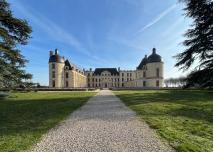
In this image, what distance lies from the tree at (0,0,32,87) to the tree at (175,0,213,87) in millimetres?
10827

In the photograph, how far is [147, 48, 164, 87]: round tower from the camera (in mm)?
56500

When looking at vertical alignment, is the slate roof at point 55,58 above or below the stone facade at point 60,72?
above

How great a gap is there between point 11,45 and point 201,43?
12.6m

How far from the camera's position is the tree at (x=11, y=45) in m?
13.2

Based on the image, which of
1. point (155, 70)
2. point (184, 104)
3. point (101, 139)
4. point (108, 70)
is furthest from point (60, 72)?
point (101, 139)

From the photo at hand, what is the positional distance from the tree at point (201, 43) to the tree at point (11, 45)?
10827 millimetres

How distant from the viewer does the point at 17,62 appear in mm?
15258

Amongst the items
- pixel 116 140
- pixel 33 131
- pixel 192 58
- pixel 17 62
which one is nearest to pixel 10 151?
pixel 33 131

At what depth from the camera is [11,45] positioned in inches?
560

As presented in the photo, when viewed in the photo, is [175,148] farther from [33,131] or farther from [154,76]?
[154,76]

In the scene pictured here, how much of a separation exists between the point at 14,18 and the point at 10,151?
1141 centimetres

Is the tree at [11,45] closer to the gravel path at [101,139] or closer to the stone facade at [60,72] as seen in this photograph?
the gravel path at [101,139]

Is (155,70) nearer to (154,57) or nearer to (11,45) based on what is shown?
(154,57)

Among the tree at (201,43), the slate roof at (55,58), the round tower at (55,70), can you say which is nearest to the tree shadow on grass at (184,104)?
the tree at (201,43)
